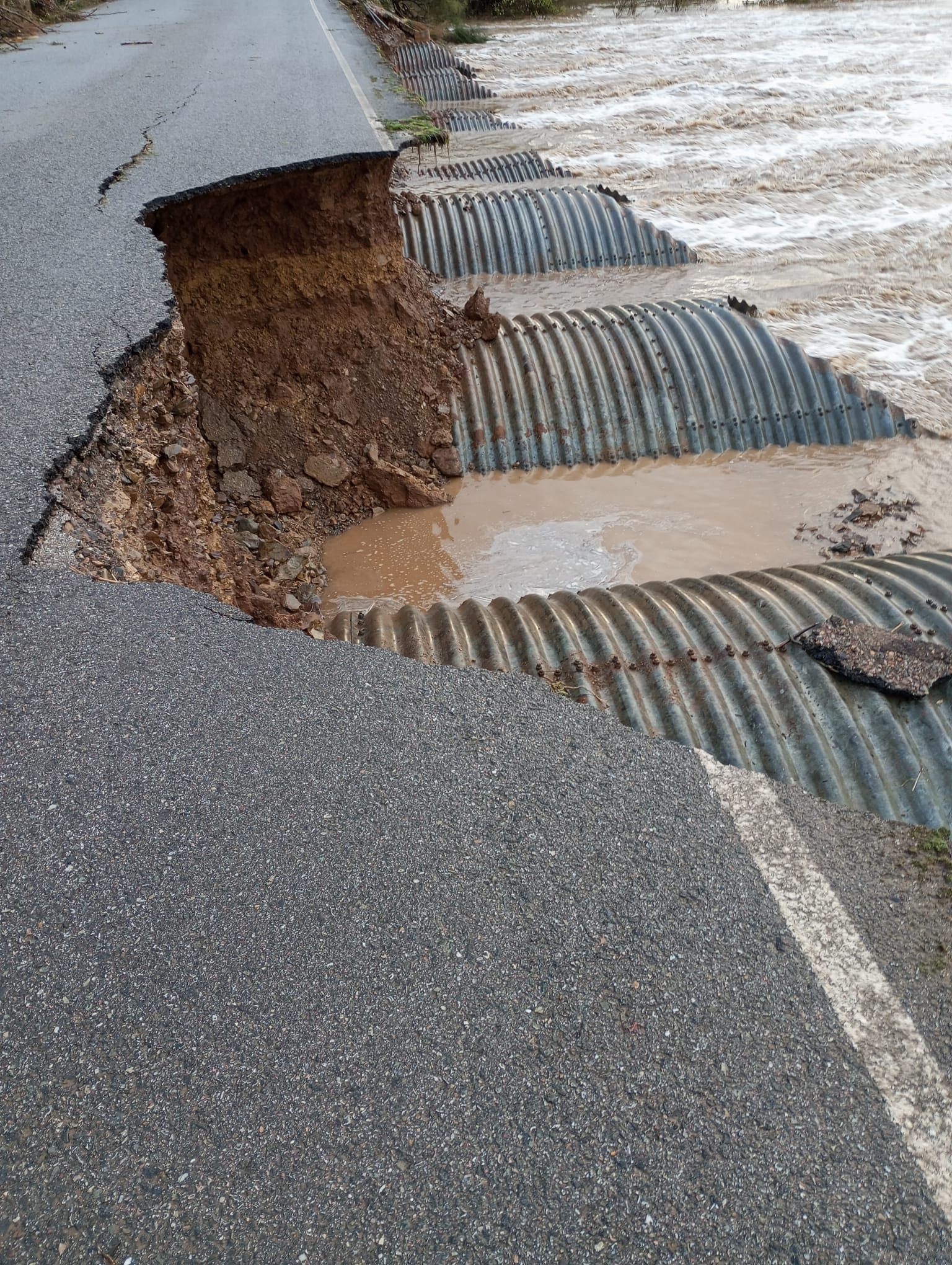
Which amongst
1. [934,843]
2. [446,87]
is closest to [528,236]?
[934,843]

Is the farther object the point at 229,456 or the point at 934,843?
the point at 229,456

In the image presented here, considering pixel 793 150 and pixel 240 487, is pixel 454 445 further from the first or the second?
pixel 793 150

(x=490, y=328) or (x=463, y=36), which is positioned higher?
(x=463, y=36)

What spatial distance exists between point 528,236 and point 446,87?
1109 cm

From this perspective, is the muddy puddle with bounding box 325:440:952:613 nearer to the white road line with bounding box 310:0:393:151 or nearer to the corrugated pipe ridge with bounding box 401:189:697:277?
the white road line with bounding box 310:0:393:151

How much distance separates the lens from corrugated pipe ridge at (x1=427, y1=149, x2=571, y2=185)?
1278 cm

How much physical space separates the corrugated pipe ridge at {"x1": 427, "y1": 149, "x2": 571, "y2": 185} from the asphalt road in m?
11.6

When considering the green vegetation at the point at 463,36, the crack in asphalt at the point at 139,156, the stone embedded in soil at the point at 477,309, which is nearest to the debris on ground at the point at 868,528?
the stone embedded in soil at the point at 477,309

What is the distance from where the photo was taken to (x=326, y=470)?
6.43 meters

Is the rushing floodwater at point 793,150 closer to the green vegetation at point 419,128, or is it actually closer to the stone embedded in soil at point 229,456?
the green vegetation at point 419,128

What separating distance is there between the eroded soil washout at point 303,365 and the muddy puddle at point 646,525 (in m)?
0.35

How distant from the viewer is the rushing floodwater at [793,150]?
384 inches

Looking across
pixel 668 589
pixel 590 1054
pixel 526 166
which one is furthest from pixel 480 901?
pixel 526 166

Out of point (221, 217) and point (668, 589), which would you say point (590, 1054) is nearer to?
point (668, 589)
